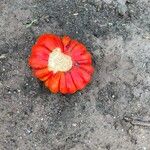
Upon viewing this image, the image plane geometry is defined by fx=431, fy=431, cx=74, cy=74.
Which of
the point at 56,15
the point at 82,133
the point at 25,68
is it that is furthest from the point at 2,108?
the point at 56,15

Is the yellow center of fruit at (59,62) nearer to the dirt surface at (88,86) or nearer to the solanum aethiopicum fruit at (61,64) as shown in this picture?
the solanum aethiopicum fruit at (61,64)

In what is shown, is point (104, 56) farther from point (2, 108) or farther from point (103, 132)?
point (2, 108)

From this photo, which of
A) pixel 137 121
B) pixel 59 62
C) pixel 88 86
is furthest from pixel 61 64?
pixel 137 121

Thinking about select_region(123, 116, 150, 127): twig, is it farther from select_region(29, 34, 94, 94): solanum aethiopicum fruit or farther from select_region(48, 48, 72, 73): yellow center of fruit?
select_region(48, 48, 72, 73): yellow center of fruit

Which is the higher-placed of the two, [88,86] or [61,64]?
[61,64]

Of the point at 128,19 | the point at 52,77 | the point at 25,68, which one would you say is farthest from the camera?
the point at 128,19

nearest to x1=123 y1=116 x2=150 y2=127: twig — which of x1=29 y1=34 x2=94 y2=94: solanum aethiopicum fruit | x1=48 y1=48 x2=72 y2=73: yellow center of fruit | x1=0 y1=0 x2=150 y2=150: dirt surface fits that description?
x1=0 y1=0 x2=150 y2=150: dirt surface

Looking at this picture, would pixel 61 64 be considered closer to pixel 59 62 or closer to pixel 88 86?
pixel 59 62
